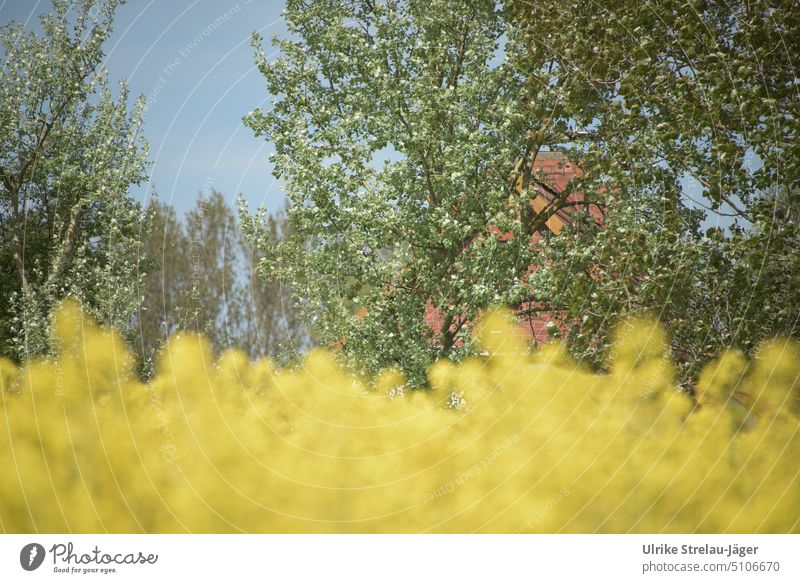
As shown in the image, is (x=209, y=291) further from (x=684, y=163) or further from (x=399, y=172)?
(x=684, y=163)

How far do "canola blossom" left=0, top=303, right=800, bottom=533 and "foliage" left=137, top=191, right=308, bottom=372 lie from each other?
2.82 ft

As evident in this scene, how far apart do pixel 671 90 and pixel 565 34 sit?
962mm

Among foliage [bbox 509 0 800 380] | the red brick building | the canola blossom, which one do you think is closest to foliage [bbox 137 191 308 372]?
the canola blossom

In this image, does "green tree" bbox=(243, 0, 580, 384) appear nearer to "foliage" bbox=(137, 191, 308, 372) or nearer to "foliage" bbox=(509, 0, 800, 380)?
"foliage" bbox=(137, 191, 308, 372)

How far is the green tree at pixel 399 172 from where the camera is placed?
6105 mm

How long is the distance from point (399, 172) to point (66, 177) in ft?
8.70

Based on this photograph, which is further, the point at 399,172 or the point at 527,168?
the point at 527,168

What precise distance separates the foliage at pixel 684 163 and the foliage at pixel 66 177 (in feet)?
10.5

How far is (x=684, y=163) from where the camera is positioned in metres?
5.49

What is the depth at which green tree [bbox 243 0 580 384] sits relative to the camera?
20.0 feet
